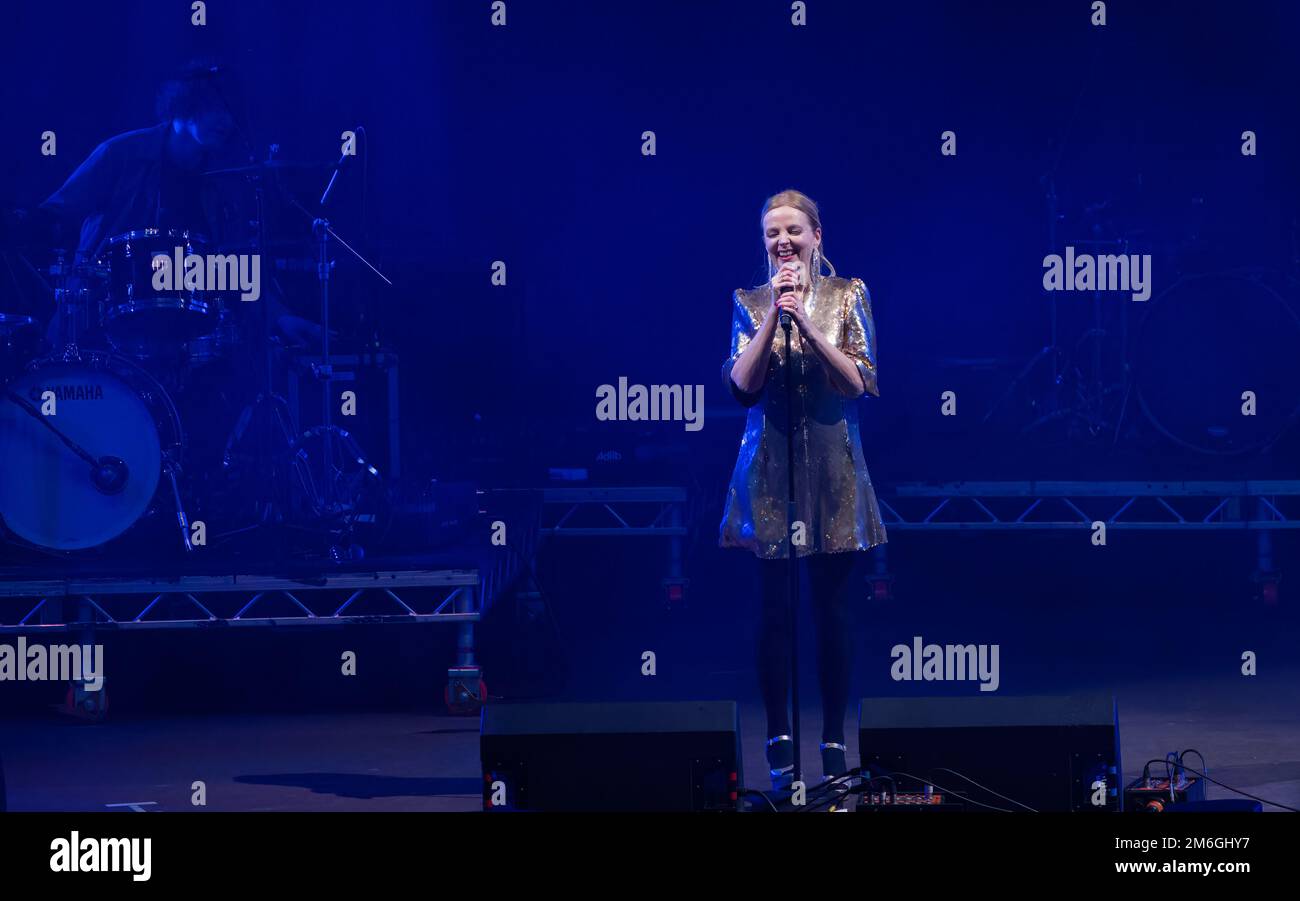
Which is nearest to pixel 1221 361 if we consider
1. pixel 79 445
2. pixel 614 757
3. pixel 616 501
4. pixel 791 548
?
pixel 616 501

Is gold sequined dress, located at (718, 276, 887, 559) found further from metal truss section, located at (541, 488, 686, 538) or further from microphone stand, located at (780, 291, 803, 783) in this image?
metal truss section, located at (541, 488, 686, 538)

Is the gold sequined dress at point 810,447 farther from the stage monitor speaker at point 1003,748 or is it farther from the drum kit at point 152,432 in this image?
the drum kit at point 152,432

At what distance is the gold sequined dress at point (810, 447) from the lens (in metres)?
3.81

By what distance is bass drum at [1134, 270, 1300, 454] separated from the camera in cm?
793

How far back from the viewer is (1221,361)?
26.4ft

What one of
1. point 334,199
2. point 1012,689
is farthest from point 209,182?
point 1012,689

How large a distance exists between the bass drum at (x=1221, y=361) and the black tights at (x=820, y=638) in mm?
4827

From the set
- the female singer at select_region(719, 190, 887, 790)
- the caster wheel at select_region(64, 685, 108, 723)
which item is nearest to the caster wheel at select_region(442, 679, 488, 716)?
the caster wheel at select_region(64, 685, 108, 723)

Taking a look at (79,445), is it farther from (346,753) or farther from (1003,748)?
(1003,748)

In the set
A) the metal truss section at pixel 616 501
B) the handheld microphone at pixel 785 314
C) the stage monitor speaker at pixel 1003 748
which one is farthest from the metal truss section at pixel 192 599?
the stage monitor speaker at pixel 1003 748

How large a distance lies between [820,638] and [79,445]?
141 inches
